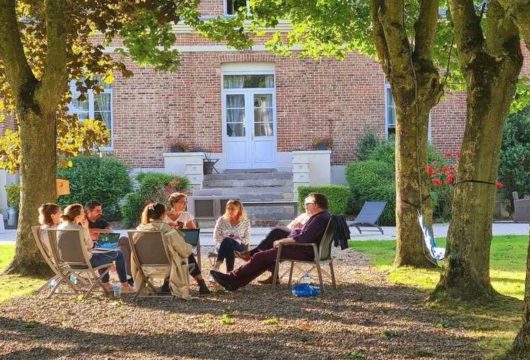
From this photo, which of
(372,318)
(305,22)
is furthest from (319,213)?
(305,22)

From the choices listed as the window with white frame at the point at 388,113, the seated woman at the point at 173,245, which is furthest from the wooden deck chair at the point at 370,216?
the seated woman at the point at 173,245

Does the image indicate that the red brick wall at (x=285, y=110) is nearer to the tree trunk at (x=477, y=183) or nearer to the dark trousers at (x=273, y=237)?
the dark trousers at (x=273, y=237)

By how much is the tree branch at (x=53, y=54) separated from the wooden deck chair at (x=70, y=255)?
263cm

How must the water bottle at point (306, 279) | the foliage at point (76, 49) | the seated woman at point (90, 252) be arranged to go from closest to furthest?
the seated woman at point (90, 252)
the water bottle at point (306, 279)
the foliage at point (76, 49)

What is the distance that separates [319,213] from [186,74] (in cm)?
1472

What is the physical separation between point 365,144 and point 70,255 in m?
14.9

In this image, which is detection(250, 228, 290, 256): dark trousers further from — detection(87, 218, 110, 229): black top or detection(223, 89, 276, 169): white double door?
detection(223, 89, 276, 169): white double door

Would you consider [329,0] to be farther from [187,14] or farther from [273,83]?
[273,83]

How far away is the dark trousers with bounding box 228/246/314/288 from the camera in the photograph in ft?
32.2

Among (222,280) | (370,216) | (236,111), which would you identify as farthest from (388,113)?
(222,280)

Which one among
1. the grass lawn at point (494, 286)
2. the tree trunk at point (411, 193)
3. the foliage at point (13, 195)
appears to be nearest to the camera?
the grass lawn at point (494, 286)

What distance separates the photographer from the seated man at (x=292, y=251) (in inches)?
381

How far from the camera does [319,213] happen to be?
976 centimetres

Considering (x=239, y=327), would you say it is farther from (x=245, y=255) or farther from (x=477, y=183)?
(x=245, y=255)
